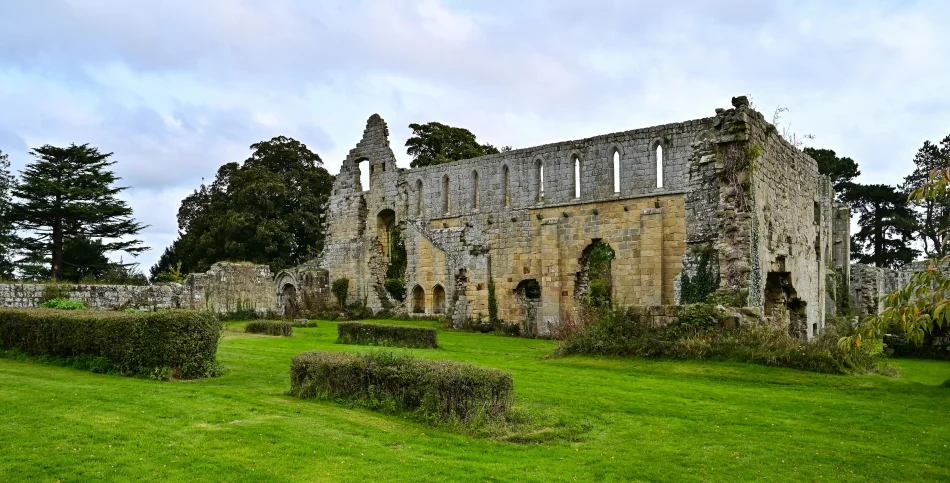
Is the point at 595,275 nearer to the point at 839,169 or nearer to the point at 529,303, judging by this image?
the point at 529,303

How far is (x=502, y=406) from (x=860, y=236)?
50.7m

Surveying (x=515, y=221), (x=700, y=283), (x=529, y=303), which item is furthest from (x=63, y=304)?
(x=700, y=283)

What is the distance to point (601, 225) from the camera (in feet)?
80.3

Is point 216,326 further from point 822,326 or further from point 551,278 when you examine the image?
point 822,326

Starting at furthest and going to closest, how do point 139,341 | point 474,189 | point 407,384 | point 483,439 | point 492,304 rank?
point 474,189, point 492,304, point 139,341, point 407,384, point 483,439

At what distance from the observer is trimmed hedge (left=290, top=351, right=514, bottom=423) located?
26.8 feet

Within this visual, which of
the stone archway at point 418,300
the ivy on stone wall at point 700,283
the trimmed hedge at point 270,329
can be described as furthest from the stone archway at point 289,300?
the ivy on stone wall at point 700,283

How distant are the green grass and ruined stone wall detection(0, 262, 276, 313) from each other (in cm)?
668

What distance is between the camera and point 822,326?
2269cm

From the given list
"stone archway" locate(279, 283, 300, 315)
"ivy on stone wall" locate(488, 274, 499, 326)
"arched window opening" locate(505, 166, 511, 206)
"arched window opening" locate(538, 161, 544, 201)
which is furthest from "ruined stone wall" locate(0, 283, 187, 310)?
"arched window opening" locate(538, 161, 544, 201)

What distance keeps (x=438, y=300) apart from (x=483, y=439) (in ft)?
72.9

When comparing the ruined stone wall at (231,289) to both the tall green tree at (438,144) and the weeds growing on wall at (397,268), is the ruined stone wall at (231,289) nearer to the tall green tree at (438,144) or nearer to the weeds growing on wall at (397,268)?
the weeds growing on wall at (397,268)

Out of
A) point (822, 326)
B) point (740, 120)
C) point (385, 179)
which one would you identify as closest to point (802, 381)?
point (740, 120)

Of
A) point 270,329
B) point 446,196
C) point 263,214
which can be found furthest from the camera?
point 263,214
